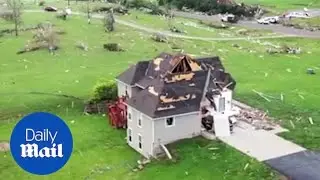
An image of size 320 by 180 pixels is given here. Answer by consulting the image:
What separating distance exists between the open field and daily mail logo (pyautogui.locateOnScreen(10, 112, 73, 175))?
18566 mm

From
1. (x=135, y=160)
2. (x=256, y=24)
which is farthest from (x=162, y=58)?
(x=256, y=24)

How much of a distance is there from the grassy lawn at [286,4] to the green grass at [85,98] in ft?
146

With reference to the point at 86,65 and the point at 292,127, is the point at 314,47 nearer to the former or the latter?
the point at 86,65

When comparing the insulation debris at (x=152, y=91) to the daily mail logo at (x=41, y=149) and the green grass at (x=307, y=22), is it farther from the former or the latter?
the green grass at (x=307, y=22)

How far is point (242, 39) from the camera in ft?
253

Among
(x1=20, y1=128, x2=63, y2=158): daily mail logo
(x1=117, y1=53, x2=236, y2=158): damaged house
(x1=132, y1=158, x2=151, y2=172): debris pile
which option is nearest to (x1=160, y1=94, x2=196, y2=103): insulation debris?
(x1=117, y1=53, x2=236, y2=158): damaged house

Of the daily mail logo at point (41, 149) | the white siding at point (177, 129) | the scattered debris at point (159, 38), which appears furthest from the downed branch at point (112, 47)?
the daily mail logo at point (41, 149)

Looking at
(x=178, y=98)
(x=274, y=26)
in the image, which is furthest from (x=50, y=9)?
(x=178, y=98)

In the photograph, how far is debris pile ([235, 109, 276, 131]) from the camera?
129 feet

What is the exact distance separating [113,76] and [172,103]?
19287 millimetres

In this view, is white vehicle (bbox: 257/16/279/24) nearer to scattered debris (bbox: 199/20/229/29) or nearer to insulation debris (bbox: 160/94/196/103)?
scattered debris (bbox: 199/20/229/29)

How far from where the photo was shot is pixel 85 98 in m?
48.1

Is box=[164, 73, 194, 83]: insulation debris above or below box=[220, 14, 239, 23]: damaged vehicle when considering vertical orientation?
above

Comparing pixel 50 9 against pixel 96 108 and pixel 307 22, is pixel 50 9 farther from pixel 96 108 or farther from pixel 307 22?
pixel 96 108
